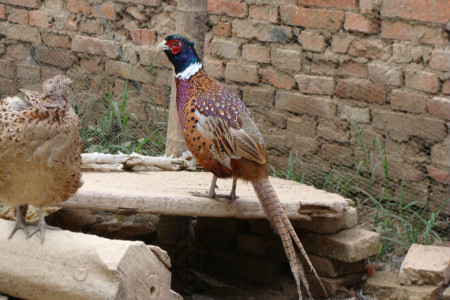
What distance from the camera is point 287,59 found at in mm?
5344

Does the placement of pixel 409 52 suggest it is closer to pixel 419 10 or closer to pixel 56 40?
pixel 419 10

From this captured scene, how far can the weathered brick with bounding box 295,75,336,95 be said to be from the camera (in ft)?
17.0

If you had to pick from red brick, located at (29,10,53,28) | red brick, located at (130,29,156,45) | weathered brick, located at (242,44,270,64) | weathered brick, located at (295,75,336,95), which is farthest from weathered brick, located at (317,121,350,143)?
red brick, located at (29,10,53,28)

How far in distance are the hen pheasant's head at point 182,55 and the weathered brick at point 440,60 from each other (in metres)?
1.49

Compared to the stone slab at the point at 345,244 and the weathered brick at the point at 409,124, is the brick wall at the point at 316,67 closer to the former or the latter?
the weathered brick at the point at 409,124

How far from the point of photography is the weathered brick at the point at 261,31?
17.5 ft

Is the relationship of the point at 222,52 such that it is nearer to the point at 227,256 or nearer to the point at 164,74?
the point at 164,74

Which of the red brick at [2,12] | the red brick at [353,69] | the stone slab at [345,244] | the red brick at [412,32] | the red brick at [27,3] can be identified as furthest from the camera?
the red brick at [2,12]

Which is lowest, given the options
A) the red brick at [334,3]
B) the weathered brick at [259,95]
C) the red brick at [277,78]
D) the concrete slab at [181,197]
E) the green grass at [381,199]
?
the green grass at [381,199]

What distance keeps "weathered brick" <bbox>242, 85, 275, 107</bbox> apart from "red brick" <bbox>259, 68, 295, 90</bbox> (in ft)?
0.18

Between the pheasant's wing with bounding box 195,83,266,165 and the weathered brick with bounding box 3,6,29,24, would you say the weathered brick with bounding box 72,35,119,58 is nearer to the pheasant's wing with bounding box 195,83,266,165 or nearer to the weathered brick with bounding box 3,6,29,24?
the weathered brick with bounding box 3,6,29,24

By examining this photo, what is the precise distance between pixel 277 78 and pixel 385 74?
0.80 m

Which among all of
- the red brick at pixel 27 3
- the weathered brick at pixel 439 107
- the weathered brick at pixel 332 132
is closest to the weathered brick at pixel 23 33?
the red brick at pixel 27 3

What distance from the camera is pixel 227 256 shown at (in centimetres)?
518
